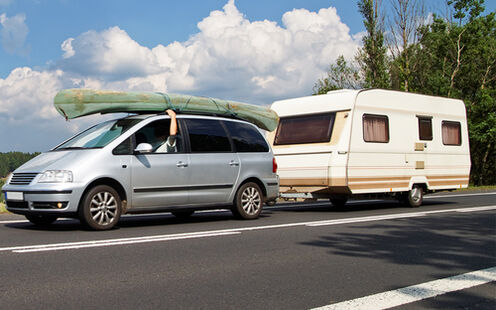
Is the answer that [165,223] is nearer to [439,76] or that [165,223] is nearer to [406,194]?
[406,194]

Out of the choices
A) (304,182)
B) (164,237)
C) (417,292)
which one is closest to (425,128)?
(304,182)

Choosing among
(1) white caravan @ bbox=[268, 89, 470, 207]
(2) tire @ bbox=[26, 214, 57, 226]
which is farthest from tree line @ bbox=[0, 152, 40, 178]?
(1) white caravan @ bbox=[268, 89, 470, 207]

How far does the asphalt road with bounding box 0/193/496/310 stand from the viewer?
4465mm

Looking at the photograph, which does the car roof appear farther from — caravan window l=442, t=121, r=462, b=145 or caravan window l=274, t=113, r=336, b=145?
caravan window l=442, t=121, r=462, b=145

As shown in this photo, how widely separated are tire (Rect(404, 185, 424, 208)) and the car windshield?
25.1 feet

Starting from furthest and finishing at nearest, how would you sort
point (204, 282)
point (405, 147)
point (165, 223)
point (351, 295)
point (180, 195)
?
point (405, 147)
point (165, 223)
point (180, 195)
point (204, 282)
point (351, 295)

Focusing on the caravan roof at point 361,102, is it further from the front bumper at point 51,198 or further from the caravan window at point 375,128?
the front bumper at point 51,198

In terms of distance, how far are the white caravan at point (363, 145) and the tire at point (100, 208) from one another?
17.3 ft

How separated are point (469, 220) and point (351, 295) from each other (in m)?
6.66

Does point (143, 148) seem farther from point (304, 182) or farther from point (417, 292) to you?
point (417, 292)

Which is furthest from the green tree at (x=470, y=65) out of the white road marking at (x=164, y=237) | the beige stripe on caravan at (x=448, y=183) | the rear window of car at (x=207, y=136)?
the rear window of car at (x=207, y=136)

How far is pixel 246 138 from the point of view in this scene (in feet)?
35.6

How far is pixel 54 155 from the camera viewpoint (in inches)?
343

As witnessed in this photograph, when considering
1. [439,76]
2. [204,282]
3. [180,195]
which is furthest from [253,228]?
[439,76]
